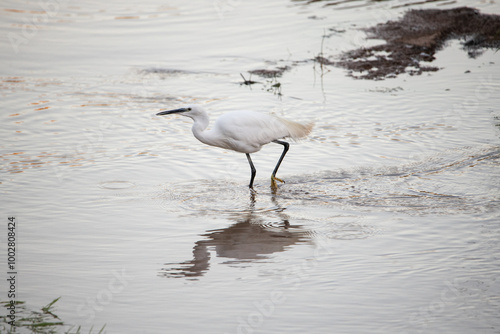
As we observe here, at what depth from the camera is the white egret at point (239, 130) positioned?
7121mm

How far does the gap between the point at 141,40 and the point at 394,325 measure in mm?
10585

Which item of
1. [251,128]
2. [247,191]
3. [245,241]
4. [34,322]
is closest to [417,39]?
[251,128]

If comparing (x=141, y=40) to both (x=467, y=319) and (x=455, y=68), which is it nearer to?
(x=455, y=68)

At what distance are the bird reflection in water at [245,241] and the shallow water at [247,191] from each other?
1.0 inches

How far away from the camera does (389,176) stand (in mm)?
7289

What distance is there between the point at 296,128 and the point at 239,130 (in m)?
0.92

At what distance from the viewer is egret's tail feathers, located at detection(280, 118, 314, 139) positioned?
767 cm

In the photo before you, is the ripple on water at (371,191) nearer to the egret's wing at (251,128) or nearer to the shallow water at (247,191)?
the shallow water at (247,191)

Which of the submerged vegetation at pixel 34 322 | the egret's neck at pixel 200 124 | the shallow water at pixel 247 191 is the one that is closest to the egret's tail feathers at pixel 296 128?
the shallow water at pixel 247 191

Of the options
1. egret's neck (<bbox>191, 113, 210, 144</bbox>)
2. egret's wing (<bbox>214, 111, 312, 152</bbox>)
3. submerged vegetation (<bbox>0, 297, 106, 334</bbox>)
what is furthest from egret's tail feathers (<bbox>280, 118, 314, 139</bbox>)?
submerged vegetation (<bbox>0, 297, 106, 334</bbox>)

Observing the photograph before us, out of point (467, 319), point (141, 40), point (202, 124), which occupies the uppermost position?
point (141, 40)

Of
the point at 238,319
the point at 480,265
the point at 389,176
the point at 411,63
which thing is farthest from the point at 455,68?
the point at 238,319

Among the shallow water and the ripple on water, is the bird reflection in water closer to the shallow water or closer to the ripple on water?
the shallow water

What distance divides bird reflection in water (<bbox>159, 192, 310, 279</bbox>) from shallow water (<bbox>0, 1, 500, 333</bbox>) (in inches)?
1.0
